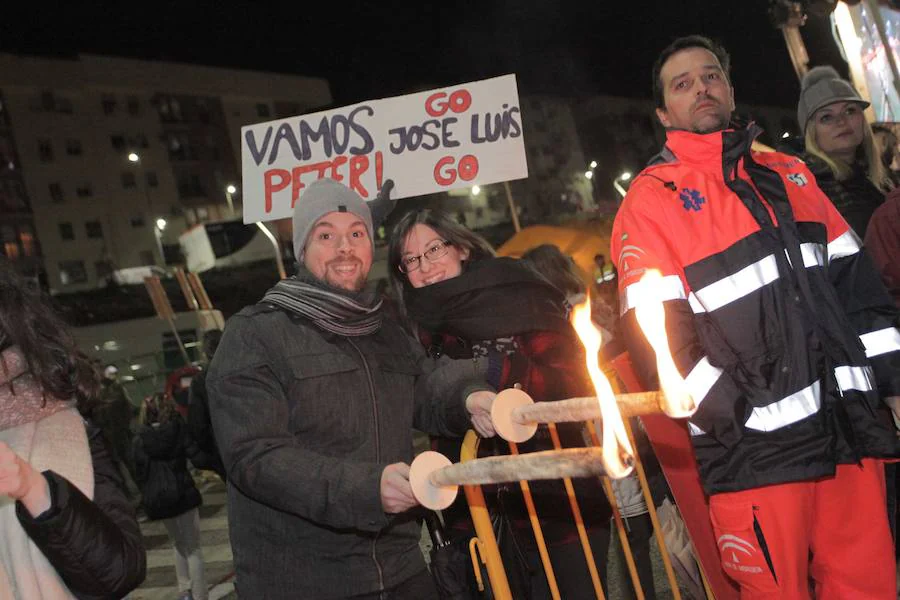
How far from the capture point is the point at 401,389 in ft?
8.46

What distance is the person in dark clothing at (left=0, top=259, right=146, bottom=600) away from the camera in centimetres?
173

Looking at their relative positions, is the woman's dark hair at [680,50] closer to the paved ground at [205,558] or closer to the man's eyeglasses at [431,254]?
the man's eyeglasses at [431,254]

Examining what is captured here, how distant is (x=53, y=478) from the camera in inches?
68.1

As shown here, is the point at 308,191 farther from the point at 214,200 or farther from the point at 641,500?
the point at 214,200

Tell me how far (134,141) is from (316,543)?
203ft

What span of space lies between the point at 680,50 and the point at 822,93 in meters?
1.86

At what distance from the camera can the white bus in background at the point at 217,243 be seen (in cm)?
4534

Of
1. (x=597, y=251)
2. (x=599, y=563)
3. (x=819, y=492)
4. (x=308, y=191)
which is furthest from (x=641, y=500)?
(x=597, y=251)

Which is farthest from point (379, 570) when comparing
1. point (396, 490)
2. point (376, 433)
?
point (396, 490)

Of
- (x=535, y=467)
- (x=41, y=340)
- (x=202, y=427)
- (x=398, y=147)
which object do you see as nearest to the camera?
(x=535, y=467)

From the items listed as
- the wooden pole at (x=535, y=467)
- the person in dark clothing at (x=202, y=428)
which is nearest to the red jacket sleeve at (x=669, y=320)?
the wooden pole at (x=535, y=467)

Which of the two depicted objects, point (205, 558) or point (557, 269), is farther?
point (205, 558)

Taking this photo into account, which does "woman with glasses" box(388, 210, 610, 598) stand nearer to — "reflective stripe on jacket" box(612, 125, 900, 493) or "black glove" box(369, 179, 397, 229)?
"black glove" box(369, 179, 397, 229)

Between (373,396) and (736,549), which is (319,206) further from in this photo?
(736,549)
